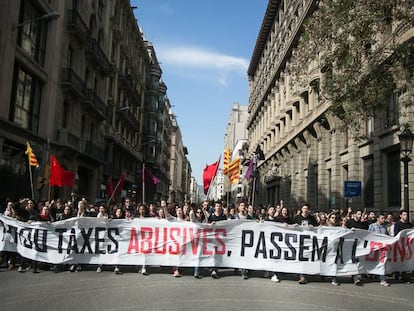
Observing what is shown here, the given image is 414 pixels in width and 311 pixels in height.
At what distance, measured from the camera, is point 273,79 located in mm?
52469

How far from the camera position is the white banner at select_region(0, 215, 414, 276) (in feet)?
34.0

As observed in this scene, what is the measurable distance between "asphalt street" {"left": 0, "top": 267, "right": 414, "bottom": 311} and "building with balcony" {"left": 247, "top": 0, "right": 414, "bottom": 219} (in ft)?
24.2

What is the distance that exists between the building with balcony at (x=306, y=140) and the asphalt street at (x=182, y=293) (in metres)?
7.39

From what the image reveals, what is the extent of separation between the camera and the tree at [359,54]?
12.9 m

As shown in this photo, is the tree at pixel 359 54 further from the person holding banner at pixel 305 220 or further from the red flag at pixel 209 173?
the red flag at pixel 209 173

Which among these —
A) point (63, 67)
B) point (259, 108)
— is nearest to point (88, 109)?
point (63, 67)

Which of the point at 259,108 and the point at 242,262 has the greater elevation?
the point at 259,108

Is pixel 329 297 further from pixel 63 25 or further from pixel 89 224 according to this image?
pixel 63 25

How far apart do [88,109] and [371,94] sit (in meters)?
23.3

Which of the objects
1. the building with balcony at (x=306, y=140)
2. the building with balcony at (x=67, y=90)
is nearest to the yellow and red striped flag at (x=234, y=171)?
the building with balcony at (x=306, y=140)

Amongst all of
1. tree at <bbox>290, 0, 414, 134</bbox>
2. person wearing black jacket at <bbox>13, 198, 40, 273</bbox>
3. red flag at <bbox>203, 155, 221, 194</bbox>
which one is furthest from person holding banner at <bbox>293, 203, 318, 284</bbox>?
red flag at <bbox>203, 155, 221, 194</bbox>

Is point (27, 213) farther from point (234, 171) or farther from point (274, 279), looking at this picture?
point (234, 171)

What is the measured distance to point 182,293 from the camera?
26.4 ft

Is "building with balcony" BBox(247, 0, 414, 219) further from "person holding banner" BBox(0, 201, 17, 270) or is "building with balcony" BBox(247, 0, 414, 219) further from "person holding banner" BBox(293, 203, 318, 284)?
"person holding banner" BBox(0, 201, 17, 270)
